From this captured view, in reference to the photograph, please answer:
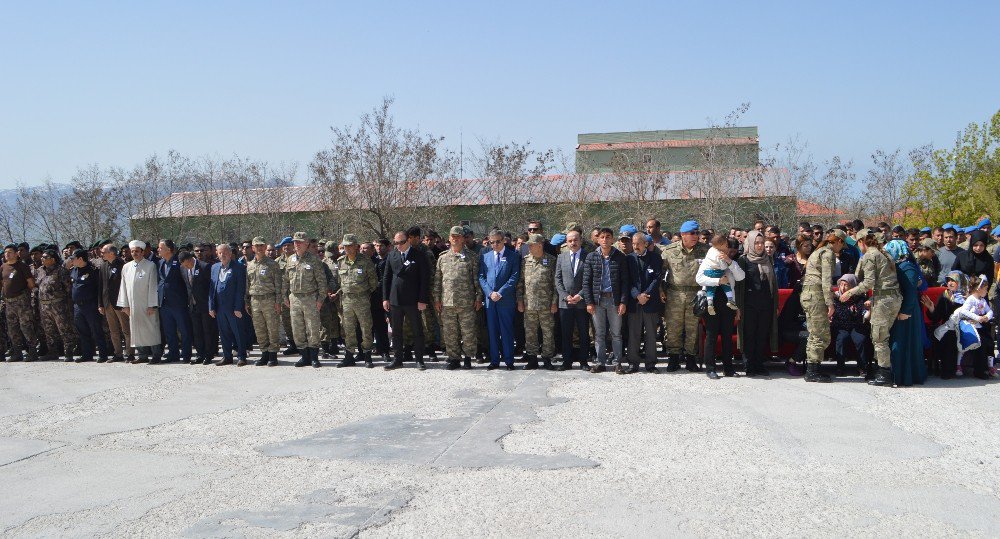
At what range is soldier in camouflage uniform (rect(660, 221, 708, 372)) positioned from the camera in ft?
31.9

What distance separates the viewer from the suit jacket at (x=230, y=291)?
11.5 m

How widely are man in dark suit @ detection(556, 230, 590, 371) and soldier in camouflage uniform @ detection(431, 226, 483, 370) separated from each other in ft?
4.17

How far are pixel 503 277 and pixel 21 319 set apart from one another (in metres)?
9.08

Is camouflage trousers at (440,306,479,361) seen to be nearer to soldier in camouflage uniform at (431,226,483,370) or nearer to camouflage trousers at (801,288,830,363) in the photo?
soldier in camouflage uniform at (431,226,483,370)

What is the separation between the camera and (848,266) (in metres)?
9.98

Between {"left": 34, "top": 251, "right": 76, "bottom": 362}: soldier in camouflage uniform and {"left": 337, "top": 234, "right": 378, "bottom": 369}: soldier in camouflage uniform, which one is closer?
{"left": 337, "top": 234, "right": 378, "bottom": 369}: soldier in camouflage uniform

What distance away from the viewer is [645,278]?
32.4 feet

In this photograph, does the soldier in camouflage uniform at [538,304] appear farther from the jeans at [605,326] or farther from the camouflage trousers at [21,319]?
the camouflage trousers at [21,319]

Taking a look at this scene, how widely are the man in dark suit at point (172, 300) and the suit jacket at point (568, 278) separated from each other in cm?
646

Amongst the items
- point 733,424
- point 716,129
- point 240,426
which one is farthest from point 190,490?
point 716,129

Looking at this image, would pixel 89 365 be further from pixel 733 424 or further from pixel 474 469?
pixel 733 424

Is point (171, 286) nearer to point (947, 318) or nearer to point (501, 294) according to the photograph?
point (501, 294)

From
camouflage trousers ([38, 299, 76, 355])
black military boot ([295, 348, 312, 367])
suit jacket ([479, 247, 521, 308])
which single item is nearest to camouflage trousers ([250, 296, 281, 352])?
black military boot ([295, 348, 312, 367])

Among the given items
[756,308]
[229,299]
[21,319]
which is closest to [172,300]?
[229,299]
